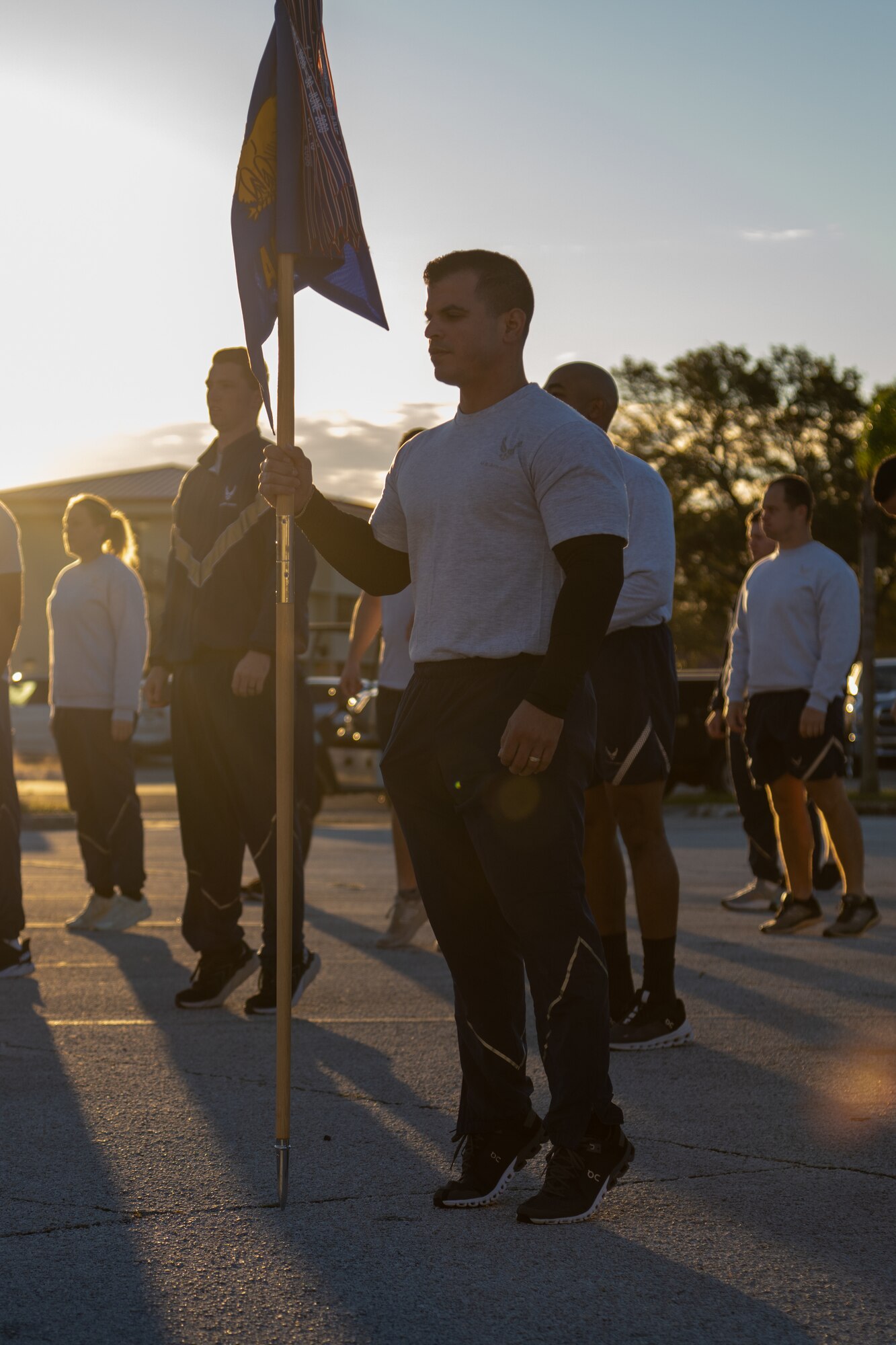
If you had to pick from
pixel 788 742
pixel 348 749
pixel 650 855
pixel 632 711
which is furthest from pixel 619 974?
pixel 348 749

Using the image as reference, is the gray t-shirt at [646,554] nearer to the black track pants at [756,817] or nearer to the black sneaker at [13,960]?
the black sneaker at [13,960]

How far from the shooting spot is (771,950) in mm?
7324

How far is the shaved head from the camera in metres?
5.22

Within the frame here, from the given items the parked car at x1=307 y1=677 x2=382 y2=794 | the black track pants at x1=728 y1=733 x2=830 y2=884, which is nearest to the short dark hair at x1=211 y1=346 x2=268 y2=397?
the black track pants at x1=728 y1=733 x2=830 y2=884

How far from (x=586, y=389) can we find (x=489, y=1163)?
8.52 ft

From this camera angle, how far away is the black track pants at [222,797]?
573 cm

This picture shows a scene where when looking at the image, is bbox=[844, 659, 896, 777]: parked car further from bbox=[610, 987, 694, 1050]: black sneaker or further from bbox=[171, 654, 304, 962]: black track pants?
bbox=[610, 987, 694, 1050]: black sneaker

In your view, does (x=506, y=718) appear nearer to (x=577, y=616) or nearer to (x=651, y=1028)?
(x=577, y=616)

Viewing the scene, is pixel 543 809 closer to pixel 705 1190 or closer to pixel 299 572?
pixel 705 1190

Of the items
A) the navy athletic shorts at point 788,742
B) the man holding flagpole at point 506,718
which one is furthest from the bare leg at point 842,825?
the man holding flagpole at point 506,718

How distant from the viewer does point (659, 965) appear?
17.1ft

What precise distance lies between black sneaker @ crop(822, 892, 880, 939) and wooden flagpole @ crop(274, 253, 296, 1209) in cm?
452

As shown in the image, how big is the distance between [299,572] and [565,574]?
2270mm

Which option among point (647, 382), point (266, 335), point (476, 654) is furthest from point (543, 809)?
point (647, 382)
